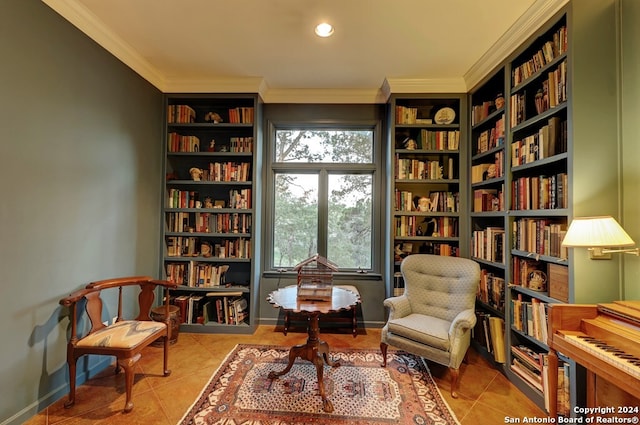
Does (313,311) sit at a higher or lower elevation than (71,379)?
higher

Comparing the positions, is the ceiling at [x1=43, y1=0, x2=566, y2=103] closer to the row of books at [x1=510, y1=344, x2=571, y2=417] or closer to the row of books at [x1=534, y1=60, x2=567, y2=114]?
the row of books at [x1=534, y1=60, x2=567, y2=114]

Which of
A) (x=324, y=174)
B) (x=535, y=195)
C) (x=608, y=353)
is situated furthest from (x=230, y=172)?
(x=608, y=353)

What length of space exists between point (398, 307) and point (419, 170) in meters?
1.59

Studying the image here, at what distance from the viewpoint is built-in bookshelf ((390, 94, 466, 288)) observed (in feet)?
10.3

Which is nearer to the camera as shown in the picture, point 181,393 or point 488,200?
point 181,393

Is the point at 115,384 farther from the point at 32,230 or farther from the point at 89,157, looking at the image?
the point at 89,157

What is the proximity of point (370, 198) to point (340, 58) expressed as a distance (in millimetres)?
1628

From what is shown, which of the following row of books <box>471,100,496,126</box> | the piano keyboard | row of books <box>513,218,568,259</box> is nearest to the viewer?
the piano keyboard

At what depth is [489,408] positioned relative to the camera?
1.98m

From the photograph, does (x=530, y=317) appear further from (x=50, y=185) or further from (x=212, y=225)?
(x=50, y=185)

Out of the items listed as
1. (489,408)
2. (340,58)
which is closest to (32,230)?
(340,58)

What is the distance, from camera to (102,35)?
2.30 meters

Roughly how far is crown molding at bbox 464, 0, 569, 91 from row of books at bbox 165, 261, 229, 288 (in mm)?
3454

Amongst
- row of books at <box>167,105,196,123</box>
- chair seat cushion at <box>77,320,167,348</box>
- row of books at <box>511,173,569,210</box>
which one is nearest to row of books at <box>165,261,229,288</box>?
chair seat cushion at <box>77,320,167,348</box>
